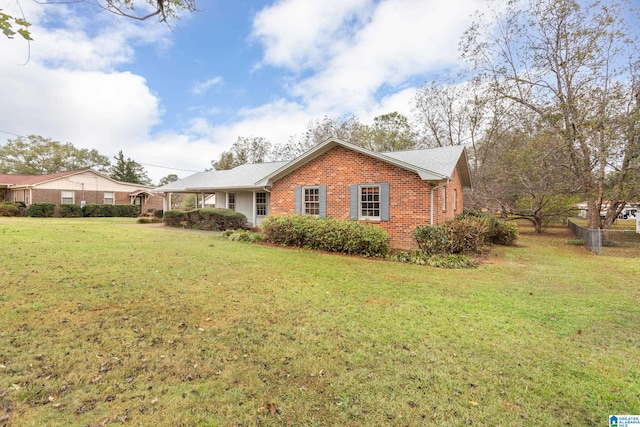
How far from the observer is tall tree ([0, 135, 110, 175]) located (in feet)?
138

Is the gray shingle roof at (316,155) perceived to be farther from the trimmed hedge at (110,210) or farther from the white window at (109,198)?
the white window at (109,198)

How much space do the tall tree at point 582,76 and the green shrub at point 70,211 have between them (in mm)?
34313

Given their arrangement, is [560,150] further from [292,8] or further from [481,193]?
[292,8]

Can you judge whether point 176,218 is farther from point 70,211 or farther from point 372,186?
point 70,211

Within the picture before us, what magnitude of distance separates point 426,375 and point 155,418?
2490 mm

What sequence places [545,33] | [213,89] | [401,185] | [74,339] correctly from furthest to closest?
[213,89] → [545,33] → [401,185] → [74,339]

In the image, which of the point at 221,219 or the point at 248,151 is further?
the point at 248,151

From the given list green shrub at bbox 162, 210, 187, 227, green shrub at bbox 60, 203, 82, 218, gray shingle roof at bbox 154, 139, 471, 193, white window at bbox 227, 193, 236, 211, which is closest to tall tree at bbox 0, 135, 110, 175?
green shrub at bbox 60, 203, 82, 218

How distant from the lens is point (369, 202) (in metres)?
12.0

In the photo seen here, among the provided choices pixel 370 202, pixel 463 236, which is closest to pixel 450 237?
pixel 463 236

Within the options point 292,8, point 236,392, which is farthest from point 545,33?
point 236,392

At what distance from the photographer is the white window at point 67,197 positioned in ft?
90.5

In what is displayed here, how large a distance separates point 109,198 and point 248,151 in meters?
16.8

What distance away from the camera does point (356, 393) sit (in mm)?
2750
